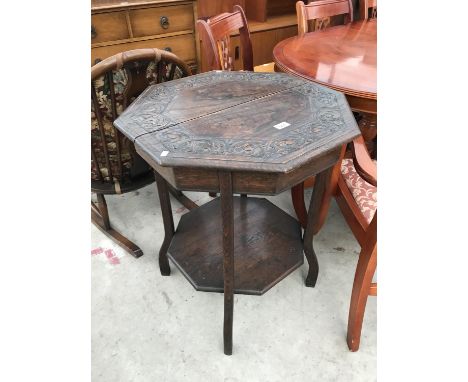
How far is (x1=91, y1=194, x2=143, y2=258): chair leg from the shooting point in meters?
1.66

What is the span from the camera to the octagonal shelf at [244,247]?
132 centimetres

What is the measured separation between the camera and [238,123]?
1042 mm

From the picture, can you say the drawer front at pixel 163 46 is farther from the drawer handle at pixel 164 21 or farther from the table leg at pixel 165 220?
the table leg at pixel 165 220

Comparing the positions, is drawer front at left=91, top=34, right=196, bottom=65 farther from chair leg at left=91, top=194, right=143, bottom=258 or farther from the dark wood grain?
chair leg at left=91, top=194, right=143, bottom=258

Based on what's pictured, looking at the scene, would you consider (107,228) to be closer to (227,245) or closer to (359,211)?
(227,245)

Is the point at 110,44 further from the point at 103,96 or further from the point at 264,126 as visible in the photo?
the point at 264,126

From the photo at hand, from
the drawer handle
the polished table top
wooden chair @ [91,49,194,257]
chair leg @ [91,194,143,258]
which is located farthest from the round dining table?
chair leg @ [91,194,143,258]

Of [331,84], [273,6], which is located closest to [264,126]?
[331,84]

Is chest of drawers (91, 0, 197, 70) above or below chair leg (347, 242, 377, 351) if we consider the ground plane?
above

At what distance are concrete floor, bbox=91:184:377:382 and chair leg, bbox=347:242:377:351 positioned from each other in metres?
0.08

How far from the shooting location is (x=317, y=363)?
123 centimetres

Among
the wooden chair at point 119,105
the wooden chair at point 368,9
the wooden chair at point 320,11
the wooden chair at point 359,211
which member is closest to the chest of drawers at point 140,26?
the wooden chair at point 320,11

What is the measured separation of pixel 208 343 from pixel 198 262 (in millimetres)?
316

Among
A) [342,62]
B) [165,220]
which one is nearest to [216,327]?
[165,220]
